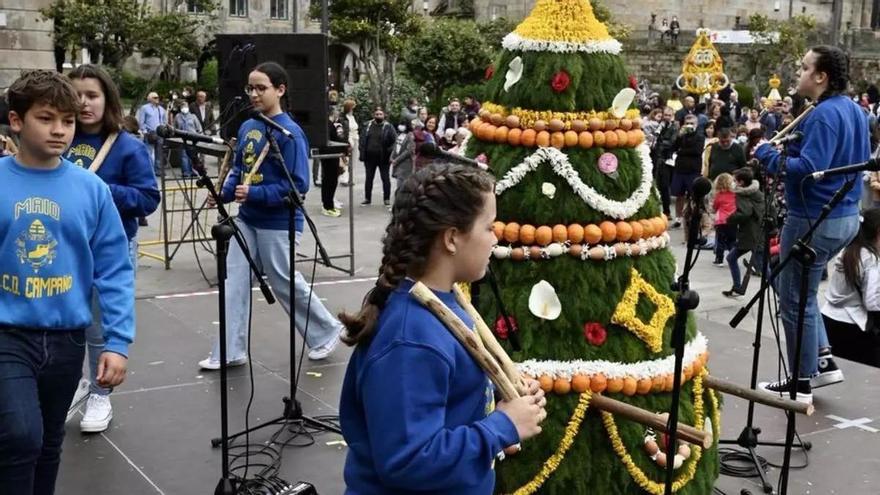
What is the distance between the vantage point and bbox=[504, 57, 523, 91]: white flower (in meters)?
4.25

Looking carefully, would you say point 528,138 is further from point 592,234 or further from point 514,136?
point 592,234

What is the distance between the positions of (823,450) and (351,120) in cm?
1385

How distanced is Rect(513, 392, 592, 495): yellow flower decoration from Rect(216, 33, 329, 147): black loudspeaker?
5897 millimetres

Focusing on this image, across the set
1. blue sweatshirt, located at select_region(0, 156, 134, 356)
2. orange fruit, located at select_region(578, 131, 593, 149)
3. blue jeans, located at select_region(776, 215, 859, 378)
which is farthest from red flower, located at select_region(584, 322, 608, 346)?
blue jeans, located at select_region(776, 215, 859, 378)

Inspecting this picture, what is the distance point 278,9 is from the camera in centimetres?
4406

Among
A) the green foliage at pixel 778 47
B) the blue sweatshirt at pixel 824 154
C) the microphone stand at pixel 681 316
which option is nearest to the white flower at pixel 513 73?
the microphone stand at pixel 681 316

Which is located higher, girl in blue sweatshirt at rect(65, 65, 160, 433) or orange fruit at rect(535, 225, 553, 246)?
girl in blue sweatshirt at rect(65, 65, 160, 433)

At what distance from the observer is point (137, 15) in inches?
1142

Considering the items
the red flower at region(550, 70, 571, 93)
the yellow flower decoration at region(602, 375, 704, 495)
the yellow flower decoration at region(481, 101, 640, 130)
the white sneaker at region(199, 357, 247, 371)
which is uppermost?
the red flower at region(550, 70, 571, 93)

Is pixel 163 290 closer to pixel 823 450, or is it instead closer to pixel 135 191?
pixel 135 191

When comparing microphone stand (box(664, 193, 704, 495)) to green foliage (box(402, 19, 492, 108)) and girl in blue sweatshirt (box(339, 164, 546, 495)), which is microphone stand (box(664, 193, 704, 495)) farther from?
green foliage (box(402, 19, 492, 108))

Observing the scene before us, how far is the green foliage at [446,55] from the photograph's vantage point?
30516 millimetres

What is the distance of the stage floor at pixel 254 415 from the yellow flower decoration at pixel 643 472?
1.00m

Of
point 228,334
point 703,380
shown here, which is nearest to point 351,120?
point 228,334
